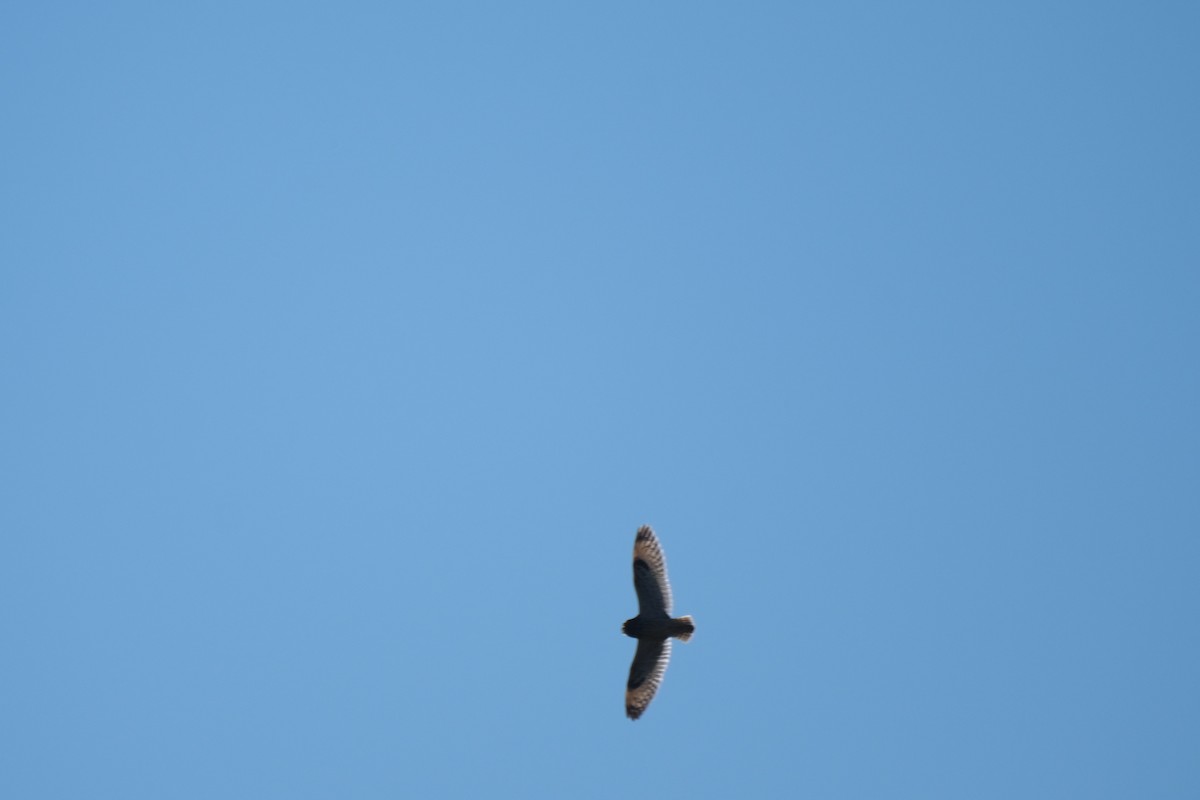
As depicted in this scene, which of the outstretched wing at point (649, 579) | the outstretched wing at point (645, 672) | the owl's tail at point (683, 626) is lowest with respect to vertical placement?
the outstretched wing at point (645, 672)

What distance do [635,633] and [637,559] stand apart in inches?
91.1

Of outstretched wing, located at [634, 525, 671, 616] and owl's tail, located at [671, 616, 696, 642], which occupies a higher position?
outstretched wing, located at [634, 525, 671, 616]

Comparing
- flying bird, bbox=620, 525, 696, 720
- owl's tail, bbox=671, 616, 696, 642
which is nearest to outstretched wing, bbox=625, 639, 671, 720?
flying bird, bbox=620, 525, 696, 720

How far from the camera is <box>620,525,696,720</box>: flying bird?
3747 centimetres

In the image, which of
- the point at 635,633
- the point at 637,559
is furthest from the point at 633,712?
the point at 637,559

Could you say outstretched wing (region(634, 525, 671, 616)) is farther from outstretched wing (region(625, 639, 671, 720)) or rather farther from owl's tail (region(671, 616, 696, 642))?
outstretched wing (region(625, 639, 671, 720))

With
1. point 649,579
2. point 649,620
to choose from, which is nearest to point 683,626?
point 649,620

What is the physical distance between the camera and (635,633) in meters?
37.6

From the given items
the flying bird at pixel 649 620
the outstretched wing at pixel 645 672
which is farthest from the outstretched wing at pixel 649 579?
the outstretched wing at pixel 645 672

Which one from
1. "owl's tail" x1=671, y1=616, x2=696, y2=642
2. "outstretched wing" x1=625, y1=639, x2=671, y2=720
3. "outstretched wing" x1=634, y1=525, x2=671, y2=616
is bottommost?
"outstretched wing" x1=625, y1=639, x2=671, y2=720

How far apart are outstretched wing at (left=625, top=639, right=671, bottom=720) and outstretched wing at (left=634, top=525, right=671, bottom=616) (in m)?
1.09

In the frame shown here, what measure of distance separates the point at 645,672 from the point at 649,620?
1924 millimetres

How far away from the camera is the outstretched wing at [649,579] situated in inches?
1484

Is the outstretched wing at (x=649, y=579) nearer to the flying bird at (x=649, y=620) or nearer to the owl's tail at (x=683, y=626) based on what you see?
the flying bird at (x=649, y=620)
